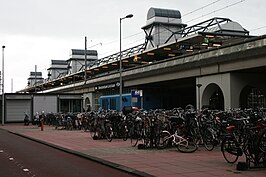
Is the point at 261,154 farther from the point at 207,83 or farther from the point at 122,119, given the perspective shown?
the point at 207,83

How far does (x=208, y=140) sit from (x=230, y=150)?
3364 mm

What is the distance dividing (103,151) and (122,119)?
4661 mm

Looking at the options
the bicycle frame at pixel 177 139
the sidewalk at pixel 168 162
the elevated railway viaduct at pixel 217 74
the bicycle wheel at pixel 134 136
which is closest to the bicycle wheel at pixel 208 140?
the sidewalk at pixel 168 162

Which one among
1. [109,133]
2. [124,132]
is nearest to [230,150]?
[124,132]

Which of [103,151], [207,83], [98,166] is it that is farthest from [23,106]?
[98,166]

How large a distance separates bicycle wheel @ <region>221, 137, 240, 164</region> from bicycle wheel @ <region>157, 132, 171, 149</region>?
3779 millimetres

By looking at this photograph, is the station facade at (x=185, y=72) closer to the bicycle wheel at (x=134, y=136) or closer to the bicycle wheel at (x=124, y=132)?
the bicycle wheel at (x=124, y=132)

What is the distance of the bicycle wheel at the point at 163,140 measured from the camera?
1432 centimetres

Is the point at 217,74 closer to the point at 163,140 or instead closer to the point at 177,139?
the point at 163,140

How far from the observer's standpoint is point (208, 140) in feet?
45.0

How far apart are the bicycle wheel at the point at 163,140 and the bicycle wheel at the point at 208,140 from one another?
127 cm

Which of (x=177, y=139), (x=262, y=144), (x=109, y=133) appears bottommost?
(x=109, y=133)

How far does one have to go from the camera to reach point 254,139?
370 inches

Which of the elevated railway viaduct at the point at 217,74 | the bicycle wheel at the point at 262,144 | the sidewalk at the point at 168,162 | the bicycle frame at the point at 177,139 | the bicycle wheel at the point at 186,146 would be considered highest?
the elevated railway viaduct at the point at 217,74
